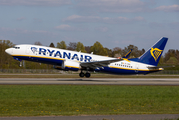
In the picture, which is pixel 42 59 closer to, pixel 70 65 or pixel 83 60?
pixel 70 65

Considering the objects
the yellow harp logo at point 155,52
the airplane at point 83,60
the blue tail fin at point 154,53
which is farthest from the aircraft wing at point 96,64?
the yellow harp logo at point 155,52

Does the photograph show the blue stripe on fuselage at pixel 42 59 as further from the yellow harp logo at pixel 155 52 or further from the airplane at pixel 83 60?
the yellow harp logo at pixel 155 52

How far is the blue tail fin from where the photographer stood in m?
46.6

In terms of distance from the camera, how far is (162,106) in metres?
17.2

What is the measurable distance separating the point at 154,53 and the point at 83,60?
15.3 metres

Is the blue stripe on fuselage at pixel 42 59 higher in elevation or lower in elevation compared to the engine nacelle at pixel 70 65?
higher

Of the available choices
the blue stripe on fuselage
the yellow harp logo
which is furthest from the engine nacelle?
the yellow harp logo

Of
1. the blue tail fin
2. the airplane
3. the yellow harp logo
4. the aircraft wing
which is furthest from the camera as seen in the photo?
the yellow harp logo

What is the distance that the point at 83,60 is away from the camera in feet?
141

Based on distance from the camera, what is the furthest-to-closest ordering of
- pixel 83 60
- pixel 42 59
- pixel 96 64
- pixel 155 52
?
1. pixel 155 52
2. pixel 83 60
3. pixel 96 64
4. pixel 42 59

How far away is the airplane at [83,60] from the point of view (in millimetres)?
40438

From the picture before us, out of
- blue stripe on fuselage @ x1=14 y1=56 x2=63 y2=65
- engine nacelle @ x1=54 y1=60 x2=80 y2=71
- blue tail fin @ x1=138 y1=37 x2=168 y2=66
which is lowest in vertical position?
engine nacelle @ x1=54 y1=60 x2=80 y2=71

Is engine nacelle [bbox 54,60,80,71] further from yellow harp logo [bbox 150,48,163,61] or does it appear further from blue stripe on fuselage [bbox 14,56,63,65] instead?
yellow harp logo [bbox 150,48,163,61]

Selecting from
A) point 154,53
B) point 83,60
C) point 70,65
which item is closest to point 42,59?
point 70,65
